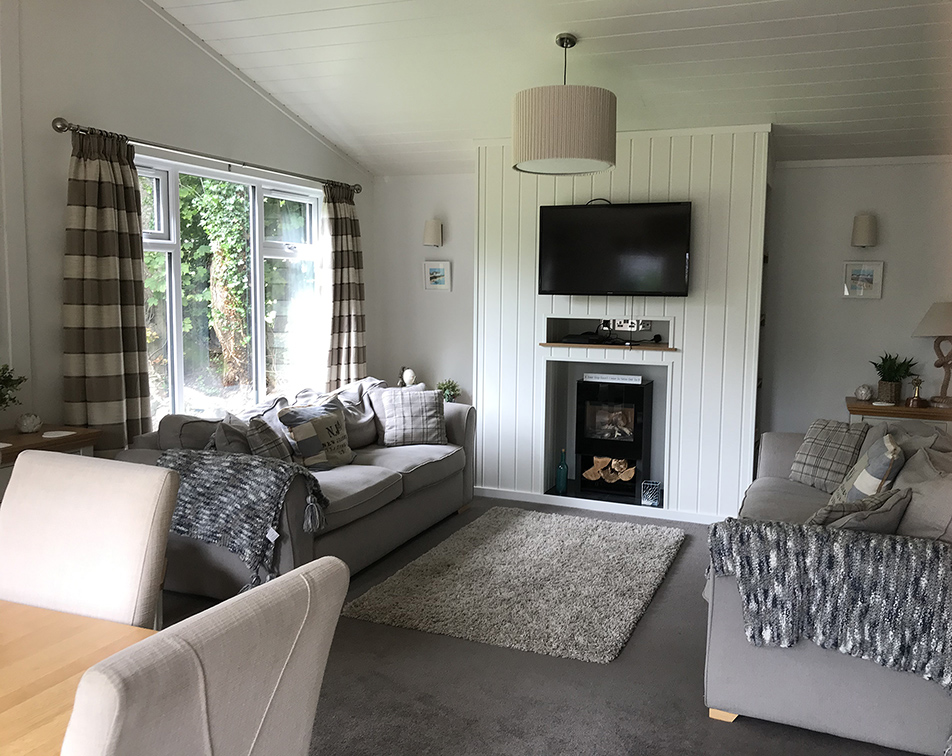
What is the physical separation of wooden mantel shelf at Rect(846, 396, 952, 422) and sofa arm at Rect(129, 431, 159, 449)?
4033mm

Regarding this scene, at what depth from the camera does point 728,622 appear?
8.62ft

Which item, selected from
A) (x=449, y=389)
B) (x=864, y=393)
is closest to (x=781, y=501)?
(x=864, y=393)

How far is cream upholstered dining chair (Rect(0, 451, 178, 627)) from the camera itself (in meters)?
1.77

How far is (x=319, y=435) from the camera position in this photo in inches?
176

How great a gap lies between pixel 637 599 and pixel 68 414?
2.87m

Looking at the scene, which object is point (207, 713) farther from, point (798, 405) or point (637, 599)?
point (798, 405)

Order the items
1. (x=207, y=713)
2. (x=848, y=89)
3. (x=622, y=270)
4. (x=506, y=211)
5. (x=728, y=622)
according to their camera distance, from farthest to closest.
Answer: (x=506, y=211) → (x=622, y=270) → (x=848, y=89) → (x=728, y=622) → (x=207, y=713)

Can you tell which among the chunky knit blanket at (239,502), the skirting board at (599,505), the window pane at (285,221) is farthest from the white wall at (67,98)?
the skirting board at (599,505)

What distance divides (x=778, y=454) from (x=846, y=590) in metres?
2.05

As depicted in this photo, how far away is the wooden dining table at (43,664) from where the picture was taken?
120 cm

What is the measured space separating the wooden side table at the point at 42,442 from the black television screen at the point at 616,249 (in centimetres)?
287

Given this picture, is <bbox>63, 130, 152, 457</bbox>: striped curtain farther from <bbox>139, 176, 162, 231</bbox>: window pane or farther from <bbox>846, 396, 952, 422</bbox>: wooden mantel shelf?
<bbox>846, 396, 952, 422</bbox>: wooden mantel shelf

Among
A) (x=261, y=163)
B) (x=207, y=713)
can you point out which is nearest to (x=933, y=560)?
(x=207, y=713)

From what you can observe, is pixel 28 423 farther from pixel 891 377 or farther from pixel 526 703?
pixel 891 377
